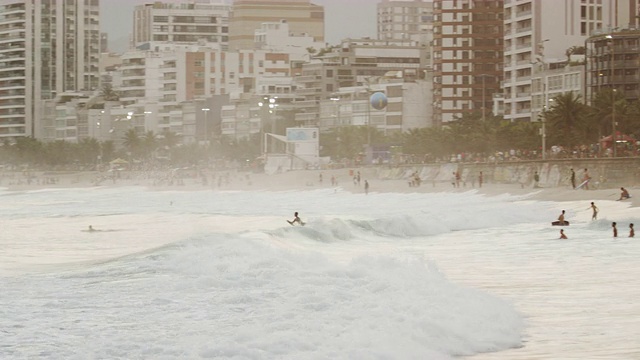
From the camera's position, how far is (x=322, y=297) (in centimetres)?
2142

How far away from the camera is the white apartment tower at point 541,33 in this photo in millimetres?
117125

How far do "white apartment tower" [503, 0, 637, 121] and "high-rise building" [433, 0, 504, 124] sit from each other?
1833 cm

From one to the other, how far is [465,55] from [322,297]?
4873 inches

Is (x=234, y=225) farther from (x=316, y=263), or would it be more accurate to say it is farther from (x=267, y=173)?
(x=267, y=173)

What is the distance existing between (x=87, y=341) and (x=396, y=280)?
7.01 m

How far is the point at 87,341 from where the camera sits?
→ 18359mm

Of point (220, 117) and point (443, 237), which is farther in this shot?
point (220, 117)

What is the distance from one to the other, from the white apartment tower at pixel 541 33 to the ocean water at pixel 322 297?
75.4 meters

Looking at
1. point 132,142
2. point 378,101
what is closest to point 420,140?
point 378,101

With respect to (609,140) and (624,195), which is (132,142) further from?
(624,195)

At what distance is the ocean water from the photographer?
18.0 m

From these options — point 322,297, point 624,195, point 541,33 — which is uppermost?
point 541,33

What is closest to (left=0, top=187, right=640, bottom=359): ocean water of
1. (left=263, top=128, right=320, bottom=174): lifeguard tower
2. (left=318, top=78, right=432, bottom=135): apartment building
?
(left=263, top=128, right=320, bottom=174): lifeguard tower

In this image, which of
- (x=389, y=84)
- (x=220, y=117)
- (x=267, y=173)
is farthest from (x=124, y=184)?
(x=220, y=117)
